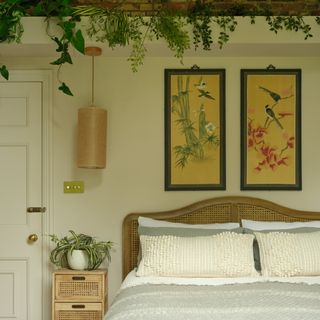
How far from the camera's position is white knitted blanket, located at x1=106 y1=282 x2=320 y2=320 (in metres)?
2.78

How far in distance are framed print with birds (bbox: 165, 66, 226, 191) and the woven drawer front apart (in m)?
0.86

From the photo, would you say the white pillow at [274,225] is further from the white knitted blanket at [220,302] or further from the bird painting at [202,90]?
the bird painting at [202,90]

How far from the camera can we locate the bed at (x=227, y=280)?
2.86 m

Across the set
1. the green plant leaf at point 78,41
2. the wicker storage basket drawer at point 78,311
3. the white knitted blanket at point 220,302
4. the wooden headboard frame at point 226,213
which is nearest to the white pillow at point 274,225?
the wooden headboard frame at point 226,213

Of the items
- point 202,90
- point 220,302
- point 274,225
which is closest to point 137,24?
point 202,90

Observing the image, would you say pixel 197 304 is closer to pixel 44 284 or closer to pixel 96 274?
pixel 96 274

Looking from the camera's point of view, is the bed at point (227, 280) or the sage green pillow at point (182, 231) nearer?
the bed at point (227, 280)

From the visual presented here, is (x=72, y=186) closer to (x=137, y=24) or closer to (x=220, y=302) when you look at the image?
(x=137, y=24)

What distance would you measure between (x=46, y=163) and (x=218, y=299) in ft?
6.15

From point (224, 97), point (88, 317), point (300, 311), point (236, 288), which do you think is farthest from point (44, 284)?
point (300, 311)

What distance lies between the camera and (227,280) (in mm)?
3637

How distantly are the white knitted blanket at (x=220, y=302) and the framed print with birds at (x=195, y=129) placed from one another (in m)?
1.09

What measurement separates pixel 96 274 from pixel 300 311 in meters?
1.64

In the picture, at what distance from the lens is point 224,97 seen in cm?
439
